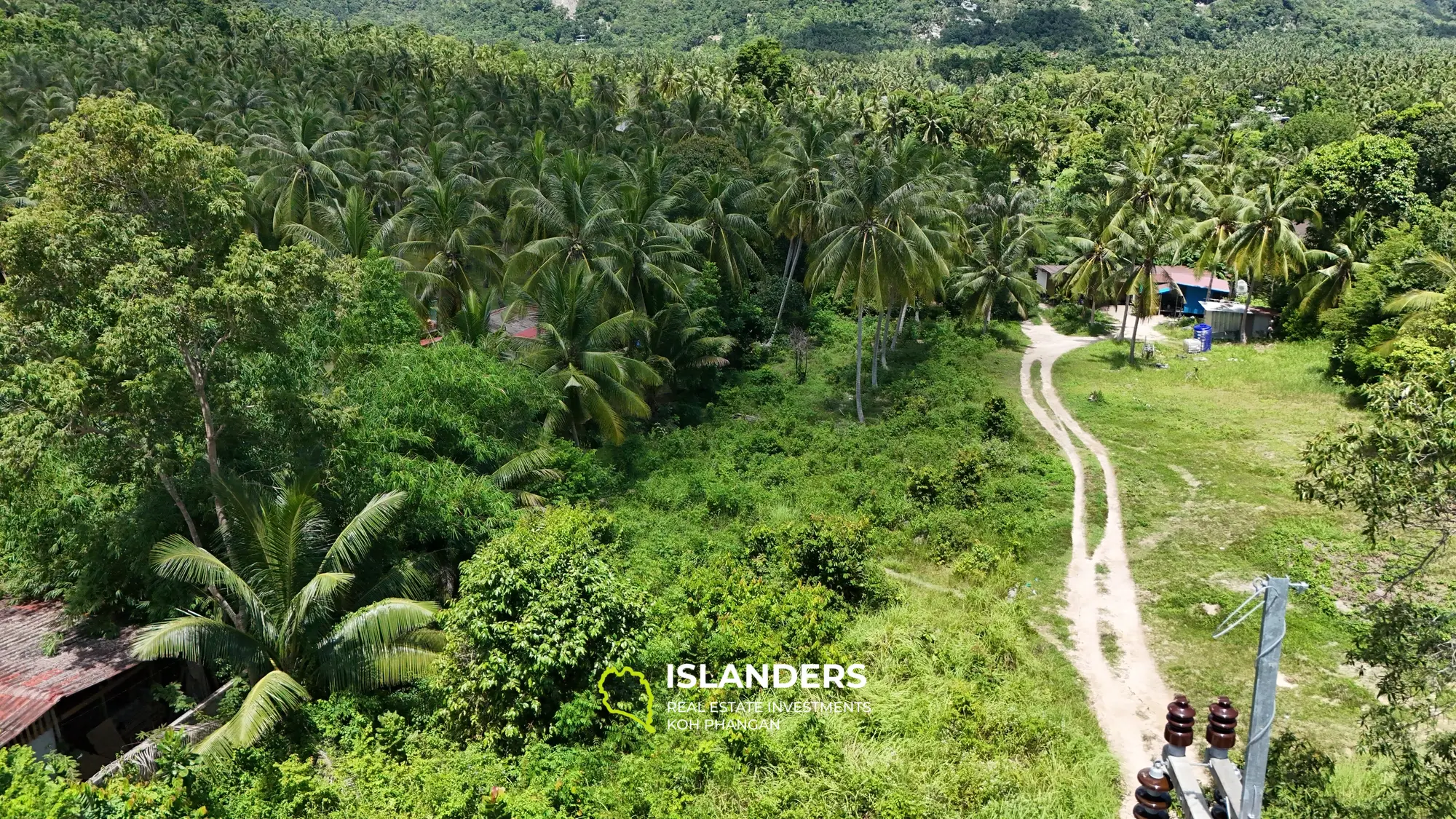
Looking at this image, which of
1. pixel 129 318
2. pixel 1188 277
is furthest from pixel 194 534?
pixel 1188 277

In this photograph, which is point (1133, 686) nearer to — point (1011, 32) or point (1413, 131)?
point (1413, 131)

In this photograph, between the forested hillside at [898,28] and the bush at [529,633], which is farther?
the forested hillside at [898,28]

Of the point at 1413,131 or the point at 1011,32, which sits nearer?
the point at 1413,131

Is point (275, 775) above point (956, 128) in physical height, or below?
below

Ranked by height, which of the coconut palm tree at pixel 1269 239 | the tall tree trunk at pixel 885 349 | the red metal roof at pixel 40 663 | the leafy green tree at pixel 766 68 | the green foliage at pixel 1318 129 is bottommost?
the red metal roof at pixel 40 663

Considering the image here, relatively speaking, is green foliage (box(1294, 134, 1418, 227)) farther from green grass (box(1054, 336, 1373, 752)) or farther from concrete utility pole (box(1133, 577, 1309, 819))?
concrete utility pole (box(1133, 577, 1309, 819))

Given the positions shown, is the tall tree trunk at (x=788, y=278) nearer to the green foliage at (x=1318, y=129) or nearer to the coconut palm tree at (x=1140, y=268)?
the coconut palm tree at (x=1140, y=268)

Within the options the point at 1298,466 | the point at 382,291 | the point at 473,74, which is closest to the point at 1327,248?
the point at 1298,466

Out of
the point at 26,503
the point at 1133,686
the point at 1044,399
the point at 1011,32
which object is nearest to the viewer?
the point at 26,503

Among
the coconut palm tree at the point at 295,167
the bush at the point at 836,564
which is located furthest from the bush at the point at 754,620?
the coconut palm tree at the point at 295,167
